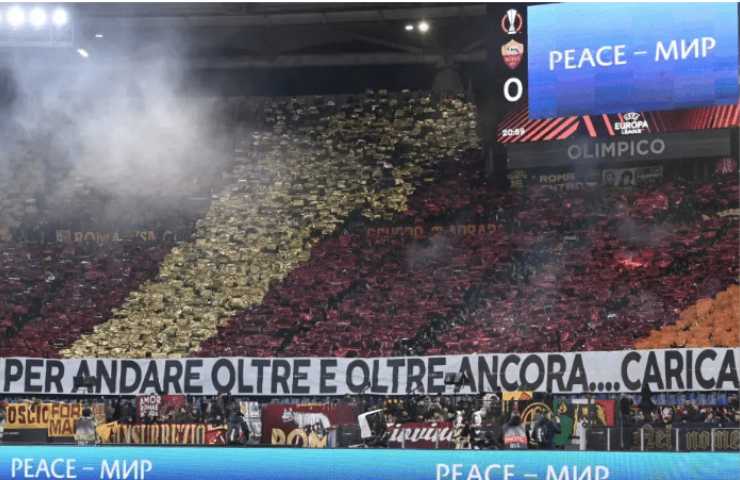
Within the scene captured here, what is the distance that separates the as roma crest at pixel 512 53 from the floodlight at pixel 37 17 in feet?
32.3

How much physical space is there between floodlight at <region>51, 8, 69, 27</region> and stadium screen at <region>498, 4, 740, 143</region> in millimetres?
9841

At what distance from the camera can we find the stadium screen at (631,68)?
93.1 feet

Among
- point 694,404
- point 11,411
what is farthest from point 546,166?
point 11,411

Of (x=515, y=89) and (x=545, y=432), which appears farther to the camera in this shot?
(x=515, y=89)

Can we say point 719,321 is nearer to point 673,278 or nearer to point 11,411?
point 673,278

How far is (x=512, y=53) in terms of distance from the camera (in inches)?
1165

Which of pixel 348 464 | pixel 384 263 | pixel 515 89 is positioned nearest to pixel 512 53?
pixel 515 89

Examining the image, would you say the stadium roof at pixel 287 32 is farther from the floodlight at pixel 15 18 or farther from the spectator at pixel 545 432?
the spectator at pixel 545 432

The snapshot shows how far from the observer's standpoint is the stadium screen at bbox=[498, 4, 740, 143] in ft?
93.1

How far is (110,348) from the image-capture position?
3111cm

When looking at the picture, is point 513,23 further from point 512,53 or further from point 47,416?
point 47,416

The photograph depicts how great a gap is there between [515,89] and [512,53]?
80cm

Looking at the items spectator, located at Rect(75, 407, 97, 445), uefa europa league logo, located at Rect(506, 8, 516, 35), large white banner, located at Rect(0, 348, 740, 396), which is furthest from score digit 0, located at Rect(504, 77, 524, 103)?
spectator, located at Rect(75, 407, 97, 445)

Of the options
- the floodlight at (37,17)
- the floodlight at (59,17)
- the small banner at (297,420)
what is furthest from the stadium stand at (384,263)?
the floodlight at (37,17)
